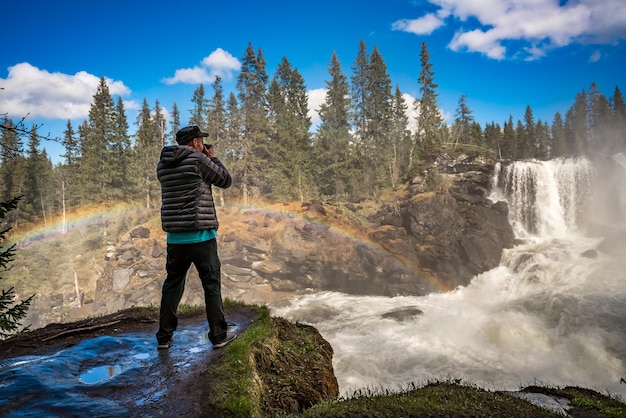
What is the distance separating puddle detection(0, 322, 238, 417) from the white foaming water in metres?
8.54

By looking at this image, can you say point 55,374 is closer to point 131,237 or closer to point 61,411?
point 61,411

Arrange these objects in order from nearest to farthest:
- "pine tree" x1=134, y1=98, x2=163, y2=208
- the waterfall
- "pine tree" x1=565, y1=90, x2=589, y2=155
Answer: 1. the waterfall
2. "pine tree" x1=134, y1=98, x2=163, y2=208
3. "pine tree" x1=565, y1=90, x2=589, y2=155

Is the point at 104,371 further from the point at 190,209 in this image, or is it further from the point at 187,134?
the point at 187,134

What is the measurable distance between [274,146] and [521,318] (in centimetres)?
3243

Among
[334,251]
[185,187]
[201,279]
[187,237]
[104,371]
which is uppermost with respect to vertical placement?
[185,187]

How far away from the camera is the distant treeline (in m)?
44.2

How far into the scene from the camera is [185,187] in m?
4.39

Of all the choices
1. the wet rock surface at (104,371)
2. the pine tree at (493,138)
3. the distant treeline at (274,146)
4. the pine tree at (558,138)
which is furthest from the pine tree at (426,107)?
the wet rock surface at (104,371)

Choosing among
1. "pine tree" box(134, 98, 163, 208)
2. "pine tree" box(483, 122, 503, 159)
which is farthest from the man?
"pine tree" box(483, 122, 503, 159)

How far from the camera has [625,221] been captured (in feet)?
101

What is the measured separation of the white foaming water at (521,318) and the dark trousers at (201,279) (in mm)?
8284

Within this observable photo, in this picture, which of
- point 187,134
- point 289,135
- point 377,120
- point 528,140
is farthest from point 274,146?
point 528,140

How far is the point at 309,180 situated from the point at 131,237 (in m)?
21.2

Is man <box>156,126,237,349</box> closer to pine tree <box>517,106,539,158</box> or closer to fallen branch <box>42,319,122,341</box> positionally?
fallen branch <box>42,319,122,341</box>
